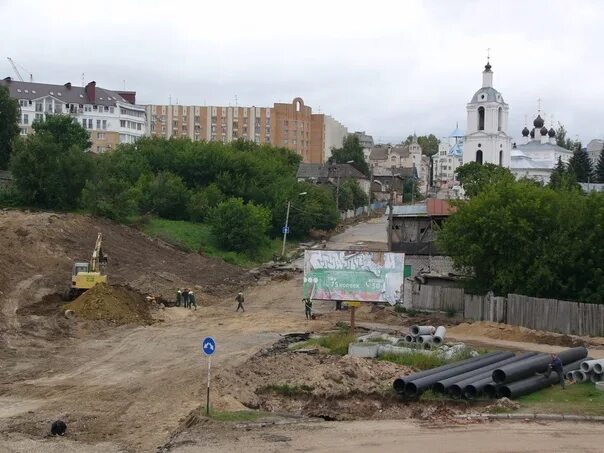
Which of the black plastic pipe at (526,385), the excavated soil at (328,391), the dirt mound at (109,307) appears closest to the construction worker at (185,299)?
the dirt mound at (109,307)

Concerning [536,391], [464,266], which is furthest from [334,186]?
[536,391]

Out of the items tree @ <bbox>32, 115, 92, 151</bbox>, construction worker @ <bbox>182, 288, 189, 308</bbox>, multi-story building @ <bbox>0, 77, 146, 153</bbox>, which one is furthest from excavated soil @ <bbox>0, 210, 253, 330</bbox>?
multi-story building @ <bbox>0, 77, 146, 153</bbox>

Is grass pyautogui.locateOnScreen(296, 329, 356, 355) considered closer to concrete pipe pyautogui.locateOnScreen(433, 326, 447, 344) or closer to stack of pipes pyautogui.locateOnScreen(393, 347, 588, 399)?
concrete pipe pyautogui.locateOnScreen(433, 326, 447, 344)

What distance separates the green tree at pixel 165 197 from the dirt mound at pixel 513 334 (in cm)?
3925

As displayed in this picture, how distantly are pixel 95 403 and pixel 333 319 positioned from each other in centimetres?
1899

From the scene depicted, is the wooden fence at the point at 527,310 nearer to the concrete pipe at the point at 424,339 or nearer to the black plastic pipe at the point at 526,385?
the concrete pipe at the point at 424,339

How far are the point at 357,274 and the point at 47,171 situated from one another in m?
35.4

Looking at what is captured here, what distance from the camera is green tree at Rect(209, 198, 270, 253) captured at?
65.2 meters

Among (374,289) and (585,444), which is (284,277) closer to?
(374,289)

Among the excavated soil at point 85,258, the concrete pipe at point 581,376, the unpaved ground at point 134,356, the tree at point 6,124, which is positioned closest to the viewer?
the unpaved ground at point 134,356

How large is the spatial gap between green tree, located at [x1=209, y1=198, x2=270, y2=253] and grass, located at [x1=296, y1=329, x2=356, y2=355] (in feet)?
105

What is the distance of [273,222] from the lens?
78188mm

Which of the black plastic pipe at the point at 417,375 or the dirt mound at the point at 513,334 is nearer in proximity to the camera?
the black plastic pipe at the point at 417,375

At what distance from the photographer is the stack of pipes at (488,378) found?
909 inches
